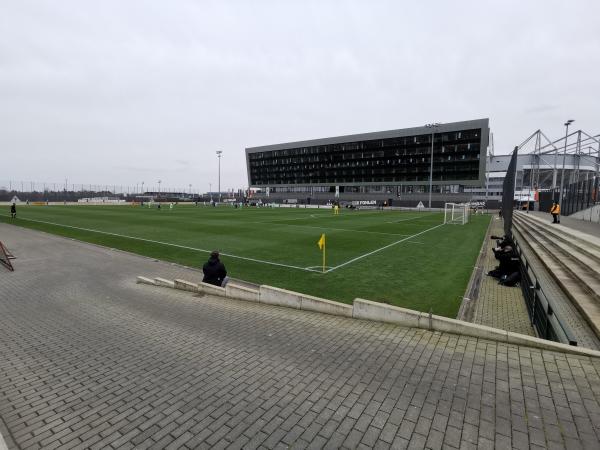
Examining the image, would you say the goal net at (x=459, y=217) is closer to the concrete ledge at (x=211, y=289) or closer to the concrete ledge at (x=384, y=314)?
the concrete ledge at (x=384, y=314)

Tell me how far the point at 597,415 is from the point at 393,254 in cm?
1236

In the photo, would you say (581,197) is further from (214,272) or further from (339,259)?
(214,272)

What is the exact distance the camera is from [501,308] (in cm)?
830

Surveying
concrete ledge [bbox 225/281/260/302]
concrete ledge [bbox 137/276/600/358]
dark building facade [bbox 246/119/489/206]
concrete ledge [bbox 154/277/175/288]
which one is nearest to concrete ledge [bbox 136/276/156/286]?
concrete ledge [bbox 154/277/175/288]

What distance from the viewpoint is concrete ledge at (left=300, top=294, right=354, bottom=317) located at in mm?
7520

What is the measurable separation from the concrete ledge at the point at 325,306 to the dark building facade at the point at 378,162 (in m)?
81.1

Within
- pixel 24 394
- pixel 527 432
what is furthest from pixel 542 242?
pixel 24 394

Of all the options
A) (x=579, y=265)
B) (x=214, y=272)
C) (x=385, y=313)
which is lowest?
(x=385, y=313)

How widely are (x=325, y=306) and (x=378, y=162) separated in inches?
4008

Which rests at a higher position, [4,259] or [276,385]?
[4,259]

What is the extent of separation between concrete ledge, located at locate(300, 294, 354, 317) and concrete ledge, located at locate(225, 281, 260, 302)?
1501mm

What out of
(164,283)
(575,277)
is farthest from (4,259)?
(575,277)

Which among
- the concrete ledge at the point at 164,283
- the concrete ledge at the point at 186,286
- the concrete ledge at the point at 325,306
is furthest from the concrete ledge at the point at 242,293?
the concrete ledge at the point at 164,283

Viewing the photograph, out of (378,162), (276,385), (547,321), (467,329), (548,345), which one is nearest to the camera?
(276,385)
